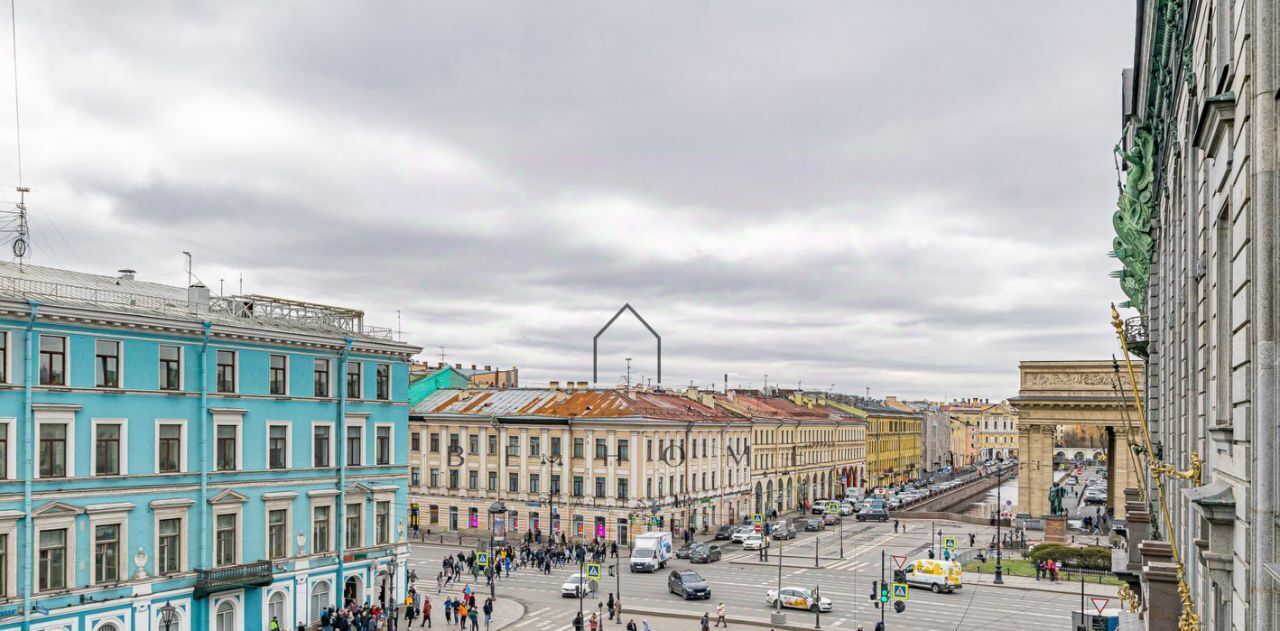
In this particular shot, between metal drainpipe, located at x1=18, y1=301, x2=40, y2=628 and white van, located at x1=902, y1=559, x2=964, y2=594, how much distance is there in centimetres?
4250

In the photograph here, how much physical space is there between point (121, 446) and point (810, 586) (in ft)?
120

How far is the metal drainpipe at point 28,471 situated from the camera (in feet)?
105

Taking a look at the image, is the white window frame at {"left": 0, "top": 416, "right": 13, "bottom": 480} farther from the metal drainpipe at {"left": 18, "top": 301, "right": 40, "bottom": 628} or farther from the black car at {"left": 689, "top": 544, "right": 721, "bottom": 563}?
the black car at {"left": 689, "top": 544, "right": 721, "bottom": 563}

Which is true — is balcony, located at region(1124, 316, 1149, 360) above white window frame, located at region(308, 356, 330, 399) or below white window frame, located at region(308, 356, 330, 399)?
above

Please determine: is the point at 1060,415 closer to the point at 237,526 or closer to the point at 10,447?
the point at 237,526

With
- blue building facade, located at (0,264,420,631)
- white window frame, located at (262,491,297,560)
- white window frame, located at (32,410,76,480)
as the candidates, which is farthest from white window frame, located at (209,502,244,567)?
white window frame, located at (32,410,76,480)

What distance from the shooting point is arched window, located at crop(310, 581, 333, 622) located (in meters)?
42.8

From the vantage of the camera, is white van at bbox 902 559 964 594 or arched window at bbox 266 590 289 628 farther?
white van at bbox 902 559 964 594

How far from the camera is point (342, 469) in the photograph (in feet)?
145

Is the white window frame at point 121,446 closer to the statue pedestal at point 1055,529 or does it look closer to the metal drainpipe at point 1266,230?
the metal drainpipe at point 1266,230

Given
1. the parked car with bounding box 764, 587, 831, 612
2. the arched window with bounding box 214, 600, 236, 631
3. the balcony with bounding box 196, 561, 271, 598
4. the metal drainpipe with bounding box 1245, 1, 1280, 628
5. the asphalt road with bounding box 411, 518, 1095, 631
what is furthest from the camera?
the parked car with bounding box 764, 587, 831, 612

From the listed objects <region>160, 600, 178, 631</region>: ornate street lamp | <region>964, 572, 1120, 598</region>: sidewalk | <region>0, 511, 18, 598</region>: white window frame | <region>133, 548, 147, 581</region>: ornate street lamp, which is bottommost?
<region>964, 572, 1120, 598</region>: sidewalk

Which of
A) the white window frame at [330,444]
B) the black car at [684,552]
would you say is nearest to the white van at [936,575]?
the black car at [684,552]

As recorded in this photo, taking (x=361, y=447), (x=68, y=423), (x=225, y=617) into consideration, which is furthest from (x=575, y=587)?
(x=68, y=423)
